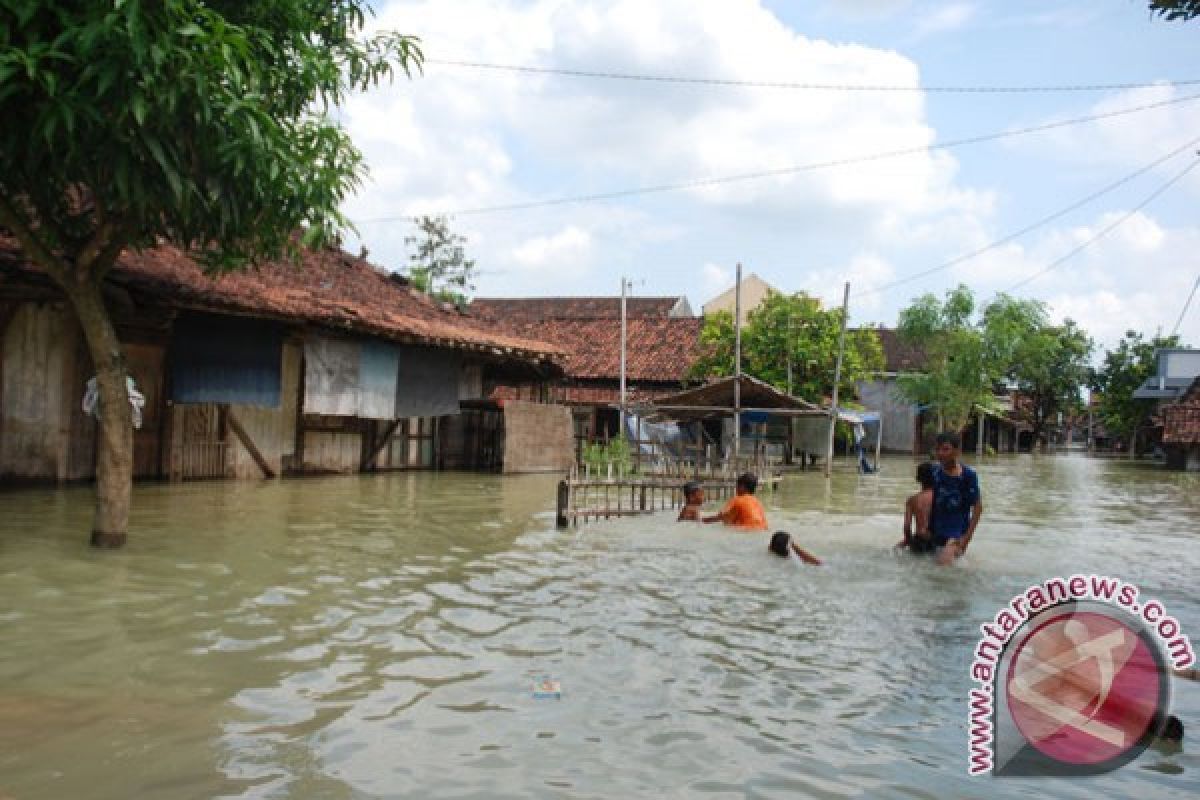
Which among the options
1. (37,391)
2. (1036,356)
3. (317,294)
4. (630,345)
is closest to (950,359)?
(1036,356)

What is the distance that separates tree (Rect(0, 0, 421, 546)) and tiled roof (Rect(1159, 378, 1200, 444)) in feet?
117

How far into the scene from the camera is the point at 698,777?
411 centimetres

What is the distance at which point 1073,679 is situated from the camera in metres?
3.50

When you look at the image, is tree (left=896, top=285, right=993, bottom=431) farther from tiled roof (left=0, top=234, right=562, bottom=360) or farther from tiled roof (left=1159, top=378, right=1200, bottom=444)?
tiled roof (left=0, top=234, right=562, bottom=360)

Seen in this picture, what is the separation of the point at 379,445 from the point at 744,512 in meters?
10.9

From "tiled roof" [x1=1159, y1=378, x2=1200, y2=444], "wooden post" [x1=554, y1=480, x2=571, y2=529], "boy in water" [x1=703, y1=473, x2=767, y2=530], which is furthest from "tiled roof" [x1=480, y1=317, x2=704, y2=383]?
"boy in water" [x1=703, y1=473, x2=767, y2=530]

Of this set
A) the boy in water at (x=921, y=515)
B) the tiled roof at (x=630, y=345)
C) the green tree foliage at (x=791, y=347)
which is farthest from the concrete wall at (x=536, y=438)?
the boy in water at (x=921, y=515)

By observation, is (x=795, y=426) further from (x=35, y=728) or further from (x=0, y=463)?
(x=35, y=728)

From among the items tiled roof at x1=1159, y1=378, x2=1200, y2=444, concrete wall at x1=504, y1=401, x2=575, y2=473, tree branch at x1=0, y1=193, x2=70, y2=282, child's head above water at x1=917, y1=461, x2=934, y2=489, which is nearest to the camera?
tree branch at x1=0, y1=193, x2=70, y2=282

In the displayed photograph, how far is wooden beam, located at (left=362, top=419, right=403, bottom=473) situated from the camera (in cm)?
1945

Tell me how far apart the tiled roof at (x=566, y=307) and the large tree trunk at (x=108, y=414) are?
3650cm

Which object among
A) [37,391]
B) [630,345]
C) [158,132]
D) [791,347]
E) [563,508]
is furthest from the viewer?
[630,345]

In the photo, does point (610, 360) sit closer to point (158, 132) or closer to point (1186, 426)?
point (1186, 426)

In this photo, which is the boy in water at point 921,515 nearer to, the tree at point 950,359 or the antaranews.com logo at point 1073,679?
the antaranews.com logo at point 1073,679
